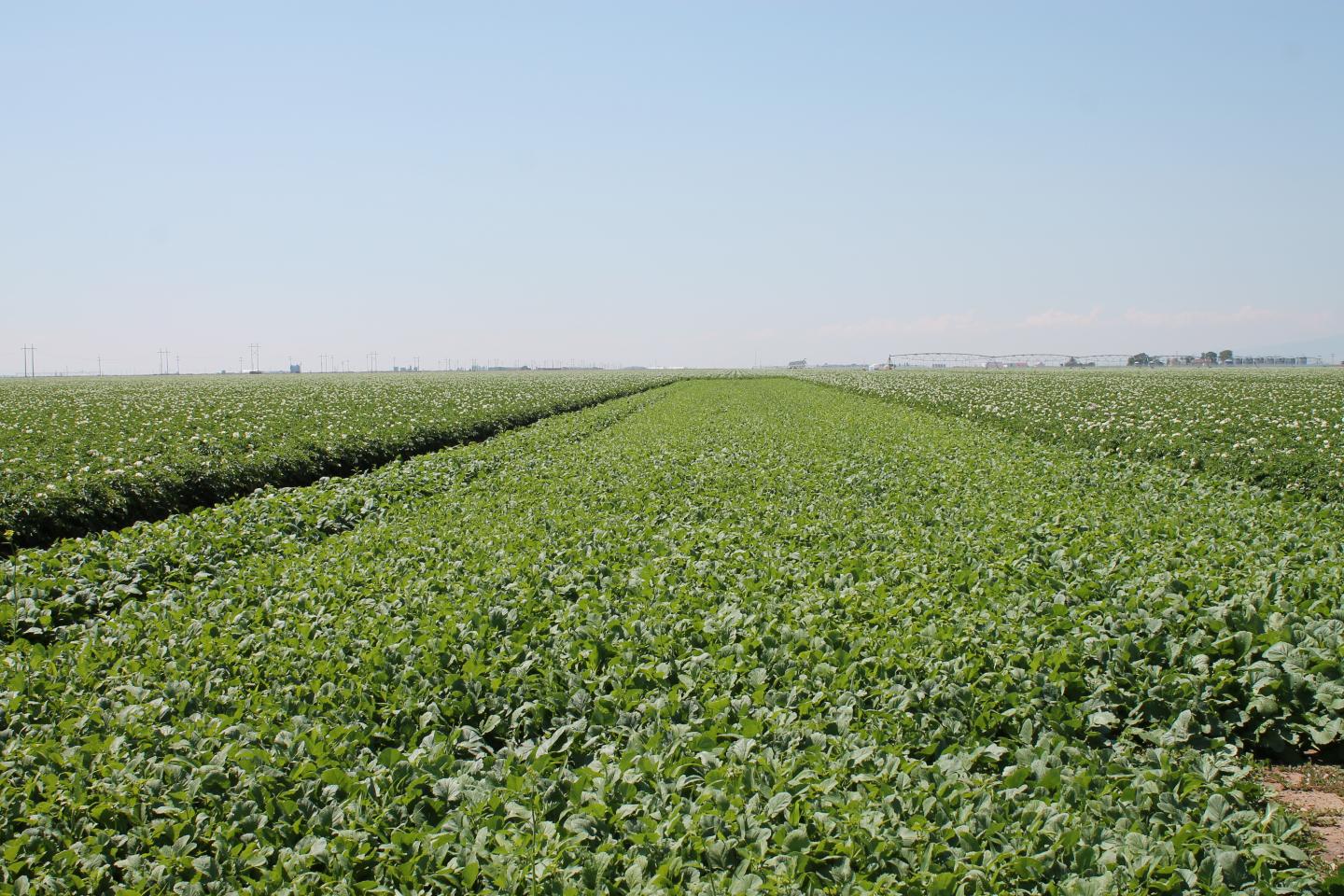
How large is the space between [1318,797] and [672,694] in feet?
12.5

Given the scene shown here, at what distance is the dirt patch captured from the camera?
4.27 metres

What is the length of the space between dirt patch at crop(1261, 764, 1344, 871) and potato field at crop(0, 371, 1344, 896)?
0.10m

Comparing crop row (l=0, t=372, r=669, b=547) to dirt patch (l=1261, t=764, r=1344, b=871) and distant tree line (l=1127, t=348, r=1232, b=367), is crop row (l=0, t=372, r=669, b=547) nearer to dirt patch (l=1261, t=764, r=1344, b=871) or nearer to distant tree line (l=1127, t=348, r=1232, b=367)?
dirt patch (l=1261, t=764, r=1344, b=871)

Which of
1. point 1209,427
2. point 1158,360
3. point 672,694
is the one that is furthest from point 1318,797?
point 1158,360

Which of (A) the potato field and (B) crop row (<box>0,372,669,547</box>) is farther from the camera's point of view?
(B) crop row (<box>0,372,669,547</box>)

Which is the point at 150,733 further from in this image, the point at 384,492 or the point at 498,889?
the point at 384,492

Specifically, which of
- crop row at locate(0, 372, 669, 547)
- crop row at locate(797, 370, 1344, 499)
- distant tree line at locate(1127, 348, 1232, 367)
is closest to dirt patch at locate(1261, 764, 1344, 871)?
crop row at locate(797, 370, 1344, 499)

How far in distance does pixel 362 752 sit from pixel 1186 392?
38969mm

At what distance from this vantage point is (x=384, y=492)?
13.6 meters

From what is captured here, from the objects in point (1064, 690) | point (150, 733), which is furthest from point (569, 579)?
point (1064, 690)

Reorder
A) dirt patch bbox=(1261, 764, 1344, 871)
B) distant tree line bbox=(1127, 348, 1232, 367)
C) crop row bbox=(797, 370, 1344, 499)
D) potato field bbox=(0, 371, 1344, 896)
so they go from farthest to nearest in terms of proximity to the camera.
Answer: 1. distant tree line bbox=(1127, 348, 1232, 367)
2. crop row bbox=(797, 370, 1344, 499)
3. dirt patch bbox=(1261, 764, 1344, 871)
4. potato field bbox=(0, 371, 1344, 896)

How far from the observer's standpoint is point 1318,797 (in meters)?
4.76

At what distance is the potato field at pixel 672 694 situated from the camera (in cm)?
369

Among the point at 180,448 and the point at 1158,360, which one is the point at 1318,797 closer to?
the point at 180,448
